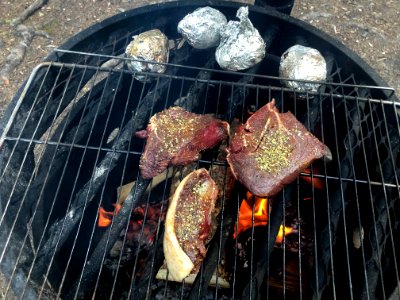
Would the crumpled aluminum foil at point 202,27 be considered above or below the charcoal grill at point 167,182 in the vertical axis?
above

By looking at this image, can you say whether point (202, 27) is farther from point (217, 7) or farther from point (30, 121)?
point (30, 121)

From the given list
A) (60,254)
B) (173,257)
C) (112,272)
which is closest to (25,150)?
(60,254)

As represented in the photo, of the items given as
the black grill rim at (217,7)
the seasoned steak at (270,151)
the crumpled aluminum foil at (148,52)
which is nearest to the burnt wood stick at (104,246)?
the seasoned steak at (270,151)

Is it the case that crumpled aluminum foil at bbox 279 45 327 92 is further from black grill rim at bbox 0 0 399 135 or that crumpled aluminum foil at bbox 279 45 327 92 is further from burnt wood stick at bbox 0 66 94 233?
burnt wood stick at bbox 0 66 94 233

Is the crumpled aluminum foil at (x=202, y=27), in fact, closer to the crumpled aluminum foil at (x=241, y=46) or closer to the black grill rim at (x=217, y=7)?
the crumpled aluminum foil at (x=241, y=46)

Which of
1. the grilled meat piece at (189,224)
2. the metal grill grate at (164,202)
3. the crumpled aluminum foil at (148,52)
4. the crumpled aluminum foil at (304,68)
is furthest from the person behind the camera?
the crumpled aluminum foil at (148,52)

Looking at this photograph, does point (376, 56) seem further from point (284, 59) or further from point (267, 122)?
Result: point (267, 122)

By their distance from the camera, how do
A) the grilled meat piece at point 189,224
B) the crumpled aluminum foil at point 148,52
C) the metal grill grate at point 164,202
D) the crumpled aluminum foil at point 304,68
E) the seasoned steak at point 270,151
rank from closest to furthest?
the grilled meat piece at point 189,224 → the metal grill grate at point 164,202 → the seasoned steak at point 270,151 → the crumpled aluminum foil at point 304,68 → the crumpled aluminum foil at point 148,52
